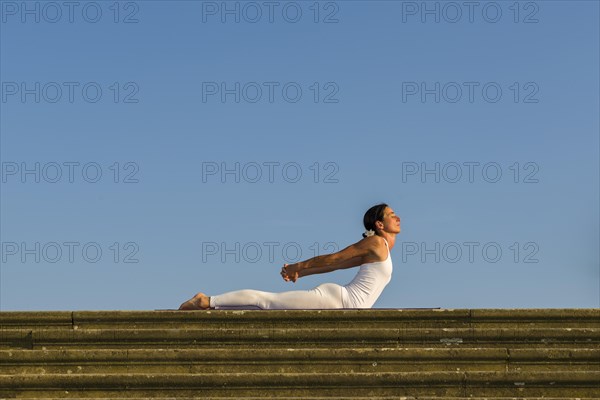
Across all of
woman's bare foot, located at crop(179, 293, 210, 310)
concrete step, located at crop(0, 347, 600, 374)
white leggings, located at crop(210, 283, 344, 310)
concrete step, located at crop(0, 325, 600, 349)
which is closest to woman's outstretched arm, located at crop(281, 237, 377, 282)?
white leggings, located at crop(210, 283, 344, 310)

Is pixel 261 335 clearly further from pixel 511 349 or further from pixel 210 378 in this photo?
pixel 511 349

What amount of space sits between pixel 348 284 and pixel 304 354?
2.44 meters

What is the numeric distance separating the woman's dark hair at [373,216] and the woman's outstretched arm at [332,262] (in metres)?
0.28

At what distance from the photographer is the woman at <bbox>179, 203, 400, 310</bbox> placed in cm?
1174

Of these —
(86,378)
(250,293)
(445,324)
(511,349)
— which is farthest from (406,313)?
(86,378)

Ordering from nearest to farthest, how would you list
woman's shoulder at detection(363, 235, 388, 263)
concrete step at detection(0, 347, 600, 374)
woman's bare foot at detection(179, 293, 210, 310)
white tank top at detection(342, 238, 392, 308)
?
concrete step at detection(0, 347, 600, 374)
woman's bare foot at detection(179, 293, 210, 310)
white tank top at detection(342, 238, 392, 308)
woman's shoulder at detection(363, 235, 388, 263)

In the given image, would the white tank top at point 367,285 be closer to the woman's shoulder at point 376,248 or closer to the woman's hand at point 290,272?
the woman's shoulder at point 376,248

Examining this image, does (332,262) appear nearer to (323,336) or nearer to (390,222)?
(390,222)

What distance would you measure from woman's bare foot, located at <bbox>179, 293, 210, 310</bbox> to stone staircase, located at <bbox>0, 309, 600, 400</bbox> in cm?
122

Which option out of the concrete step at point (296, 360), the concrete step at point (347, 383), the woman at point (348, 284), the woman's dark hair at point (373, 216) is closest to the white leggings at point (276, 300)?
the woman at point (348, 284)

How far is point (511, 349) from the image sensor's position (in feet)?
32.6

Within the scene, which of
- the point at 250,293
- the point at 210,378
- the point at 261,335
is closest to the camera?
the point at 210,378

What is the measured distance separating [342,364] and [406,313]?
3.29ft

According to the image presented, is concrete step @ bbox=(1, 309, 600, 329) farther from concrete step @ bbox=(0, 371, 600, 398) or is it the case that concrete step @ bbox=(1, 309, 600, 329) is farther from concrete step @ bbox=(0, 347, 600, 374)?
concrete step @ bbox=(0, 371, 600, 398)
